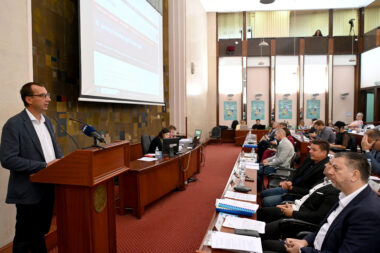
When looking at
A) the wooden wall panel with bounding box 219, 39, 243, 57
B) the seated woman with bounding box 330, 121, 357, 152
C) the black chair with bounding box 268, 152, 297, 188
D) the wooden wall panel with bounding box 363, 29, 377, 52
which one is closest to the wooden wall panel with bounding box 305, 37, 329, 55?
the wooden wall panel with bounding box 363, 29, 377, 52

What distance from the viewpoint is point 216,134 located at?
1245cm

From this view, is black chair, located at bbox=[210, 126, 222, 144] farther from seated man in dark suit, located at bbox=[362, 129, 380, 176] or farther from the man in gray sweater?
seated man in dark suit, located at bbox=[362, 129, 380, 176]

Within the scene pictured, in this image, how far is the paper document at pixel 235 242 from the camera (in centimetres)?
151

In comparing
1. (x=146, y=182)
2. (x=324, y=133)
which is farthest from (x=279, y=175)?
(x=324, y=133)

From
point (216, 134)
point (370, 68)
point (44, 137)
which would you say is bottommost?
point (216, 134)

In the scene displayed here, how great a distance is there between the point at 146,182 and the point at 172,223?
677 millimetres

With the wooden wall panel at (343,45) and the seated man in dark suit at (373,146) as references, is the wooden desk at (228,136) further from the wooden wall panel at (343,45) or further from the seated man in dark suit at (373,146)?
the seated man in dark suit at (373,146)

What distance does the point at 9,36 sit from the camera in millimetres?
2498

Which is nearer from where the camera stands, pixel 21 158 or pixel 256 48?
pixel 21 158

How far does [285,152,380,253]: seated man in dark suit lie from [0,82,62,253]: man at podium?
5.99 ft

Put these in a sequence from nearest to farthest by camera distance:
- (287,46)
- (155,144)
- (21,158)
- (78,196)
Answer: (78,196), (21,158), (155,144), (287,46)

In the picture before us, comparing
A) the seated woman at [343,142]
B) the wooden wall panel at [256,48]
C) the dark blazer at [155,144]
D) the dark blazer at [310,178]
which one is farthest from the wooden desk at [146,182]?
the wooden wall panel at [256,48]

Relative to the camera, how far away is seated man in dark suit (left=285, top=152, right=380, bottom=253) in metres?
1.39

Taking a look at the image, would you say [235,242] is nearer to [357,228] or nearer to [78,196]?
[357,228]
